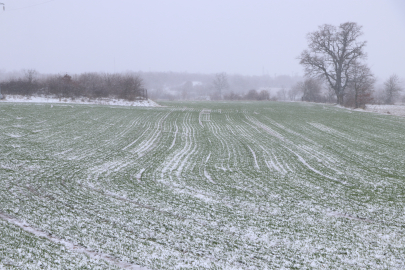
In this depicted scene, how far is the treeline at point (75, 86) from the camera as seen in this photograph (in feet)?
131

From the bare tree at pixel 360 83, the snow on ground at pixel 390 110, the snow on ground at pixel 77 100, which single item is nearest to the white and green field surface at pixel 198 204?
the snow on ground at pixel 390 110

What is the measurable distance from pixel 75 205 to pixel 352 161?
1156 cm

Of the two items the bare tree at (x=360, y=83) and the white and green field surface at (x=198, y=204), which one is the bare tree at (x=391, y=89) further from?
the white and green field surface at (x=198, y=204)

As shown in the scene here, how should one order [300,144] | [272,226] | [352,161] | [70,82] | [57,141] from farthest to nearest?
[70,82]
[300,144]
[57,141]
[352,161]
[272,226]

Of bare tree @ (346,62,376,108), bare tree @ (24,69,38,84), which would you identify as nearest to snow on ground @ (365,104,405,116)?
bare tree @ (346,62,376,108)

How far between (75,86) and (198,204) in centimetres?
3834

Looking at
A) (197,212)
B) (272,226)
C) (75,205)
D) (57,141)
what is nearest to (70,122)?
(57,141)

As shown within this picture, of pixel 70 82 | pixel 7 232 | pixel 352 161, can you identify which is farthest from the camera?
pixel 70 82

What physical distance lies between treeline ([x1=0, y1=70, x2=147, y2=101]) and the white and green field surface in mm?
25157

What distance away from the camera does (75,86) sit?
41156 mm

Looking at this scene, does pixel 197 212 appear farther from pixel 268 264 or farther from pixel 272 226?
pixel 268 264

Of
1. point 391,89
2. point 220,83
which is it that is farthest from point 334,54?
point 220,83

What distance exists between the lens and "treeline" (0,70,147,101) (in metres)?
39.9

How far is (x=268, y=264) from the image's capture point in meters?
5.36
